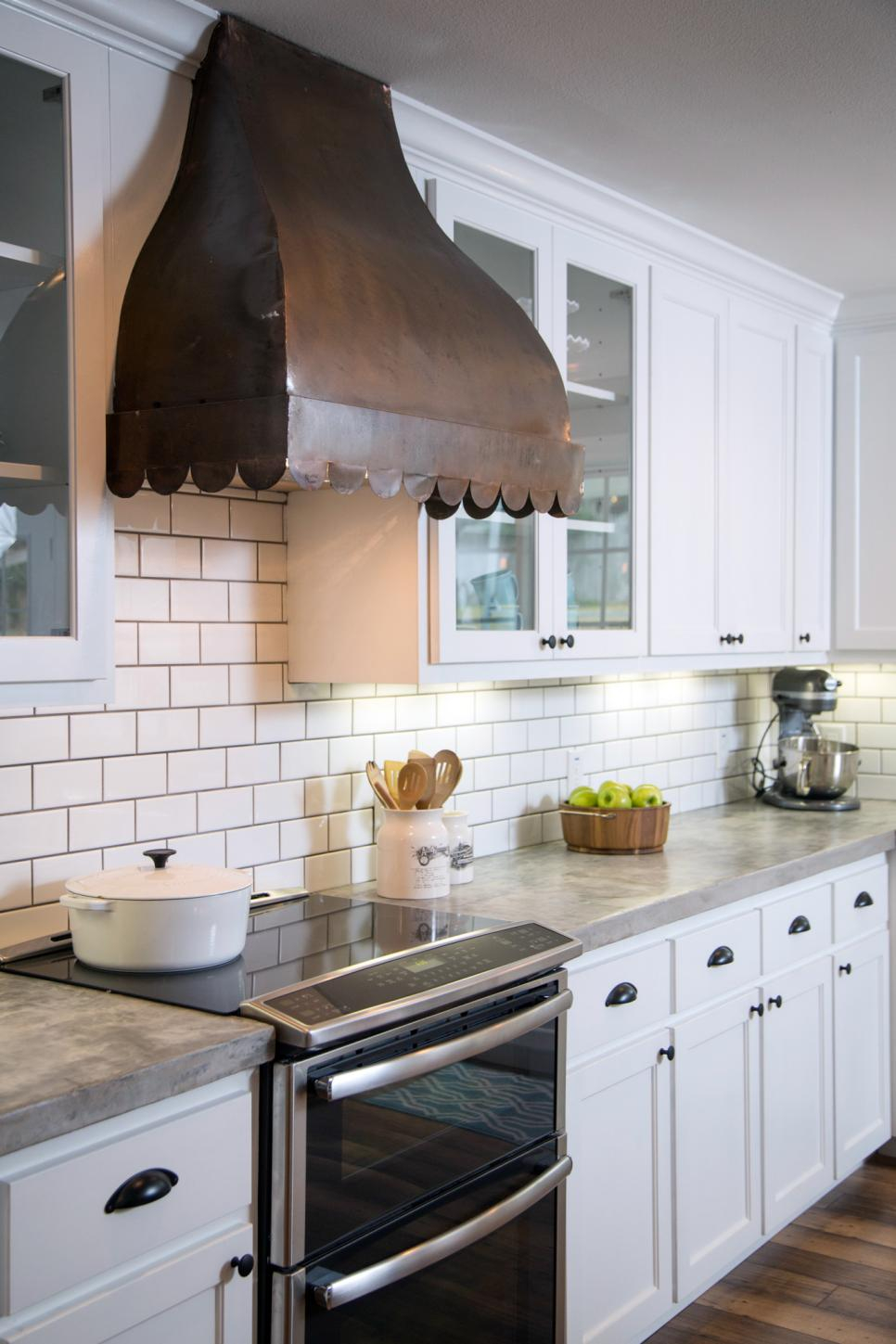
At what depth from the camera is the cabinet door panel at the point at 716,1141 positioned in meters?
2.86

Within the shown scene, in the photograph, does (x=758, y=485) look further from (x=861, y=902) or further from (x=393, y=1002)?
(x=393, y=1002)

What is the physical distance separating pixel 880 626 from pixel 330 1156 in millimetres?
2927

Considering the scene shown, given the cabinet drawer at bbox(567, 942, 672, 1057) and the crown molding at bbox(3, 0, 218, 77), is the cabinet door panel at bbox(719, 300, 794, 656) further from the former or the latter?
the crown molding at bbox(3, 0, 218, 77)

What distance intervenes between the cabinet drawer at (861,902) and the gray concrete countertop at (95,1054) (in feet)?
7.03

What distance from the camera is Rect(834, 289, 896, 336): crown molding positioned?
4176 mm

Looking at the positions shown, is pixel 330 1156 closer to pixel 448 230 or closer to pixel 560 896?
pixel 560 896

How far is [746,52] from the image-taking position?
Result: 7.88 ft

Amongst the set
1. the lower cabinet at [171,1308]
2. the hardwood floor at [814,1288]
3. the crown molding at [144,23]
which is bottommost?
the hardwood floor at [814,1288]

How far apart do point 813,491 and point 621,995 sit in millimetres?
2095

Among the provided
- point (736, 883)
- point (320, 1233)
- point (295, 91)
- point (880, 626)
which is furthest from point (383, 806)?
point (880, 626)

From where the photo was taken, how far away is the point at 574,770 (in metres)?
3.59

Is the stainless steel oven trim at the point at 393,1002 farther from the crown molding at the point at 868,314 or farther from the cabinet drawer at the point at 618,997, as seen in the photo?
the crown molding at the point at 868,314

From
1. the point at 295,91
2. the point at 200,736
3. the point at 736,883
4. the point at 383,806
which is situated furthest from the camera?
the point at 736,883

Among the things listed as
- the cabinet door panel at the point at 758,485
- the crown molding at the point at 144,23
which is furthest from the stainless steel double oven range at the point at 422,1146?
the cabinet door panel at the point at 758,485
